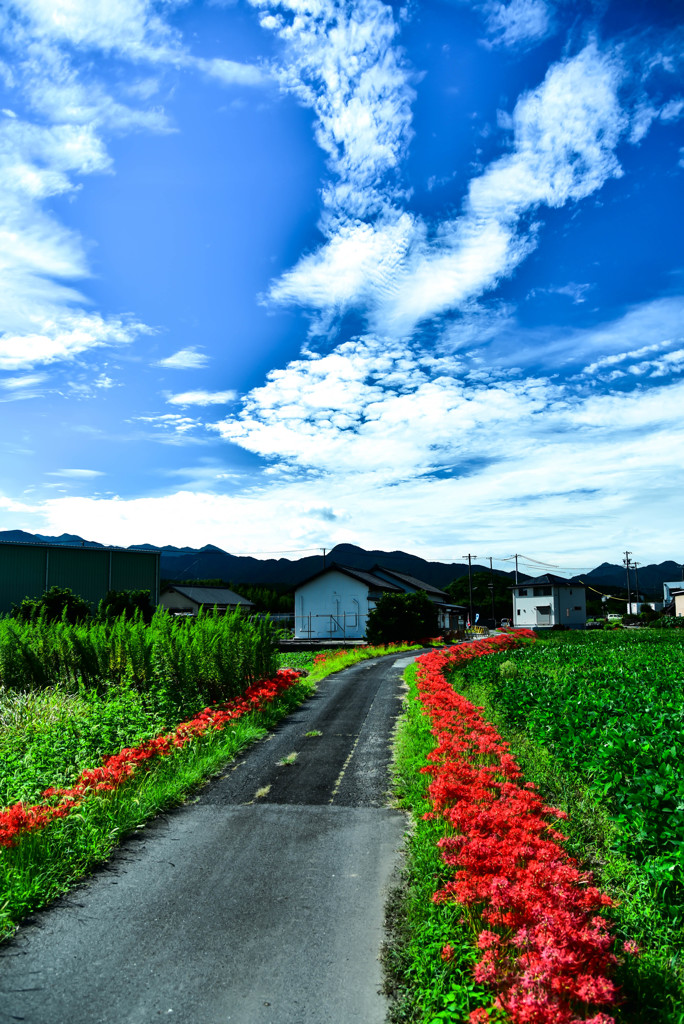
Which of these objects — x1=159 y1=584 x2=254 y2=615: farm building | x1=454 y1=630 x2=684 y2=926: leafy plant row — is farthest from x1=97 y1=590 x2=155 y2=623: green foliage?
x1=454 y1=630 x2=684 y2=926: leafy plant row

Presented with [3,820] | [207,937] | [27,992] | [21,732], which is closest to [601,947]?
[207,937]

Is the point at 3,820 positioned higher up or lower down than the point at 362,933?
higher up

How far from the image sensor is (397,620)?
38.2 meters

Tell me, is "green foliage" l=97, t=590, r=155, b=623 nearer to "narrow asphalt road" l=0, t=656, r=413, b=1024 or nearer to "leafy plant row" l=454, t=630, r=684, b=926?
"leafy plant row" l=454, t=630, r=684, b=926

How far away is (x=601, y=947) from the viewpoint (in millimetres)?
3447

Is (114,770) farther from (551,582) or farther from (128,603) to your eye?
(551,582)

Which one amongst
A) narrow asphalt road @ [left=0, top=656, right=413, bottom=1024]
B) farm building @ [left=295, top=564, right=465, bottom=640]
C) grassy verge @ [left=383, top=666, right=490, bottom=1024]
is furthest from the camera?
farm building @ [left=295, top=564, right=465, bottom=640]

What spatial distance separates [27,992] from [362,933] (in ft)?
7.61

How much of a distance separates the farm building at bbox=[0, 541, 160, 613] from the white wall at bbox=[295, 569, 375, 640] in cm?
1218

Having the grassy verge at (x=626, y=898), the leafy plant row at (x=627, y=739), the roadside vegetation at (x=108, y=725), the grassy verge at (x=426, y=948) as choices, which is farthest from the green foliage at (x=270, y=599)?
the grassy verge at (x=426, y=948)

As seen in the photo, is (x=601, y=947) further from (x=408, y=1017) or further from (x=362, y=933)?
(x=362, y=933)

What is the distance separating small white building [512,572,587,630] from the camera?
74938mm

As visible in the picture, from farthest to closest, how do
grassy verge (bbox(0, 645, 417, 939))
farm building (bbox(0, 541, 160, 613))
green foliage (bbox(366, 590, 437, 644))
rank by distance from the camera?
green foliage (bbox(366, 590, 437, 644)) → farm building (bbox(0, 541, 160, 613)) → grassy verge (bbox(0, 645, 417, 939))

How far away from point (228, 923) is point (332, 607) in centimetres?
4524
